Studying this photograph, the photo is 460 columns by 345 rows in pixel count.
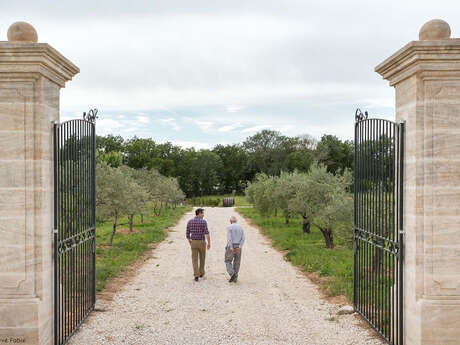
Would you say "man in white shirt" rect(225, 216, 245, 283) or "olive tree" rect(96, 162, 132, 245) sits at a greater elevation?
"olive tree" rect(96, 162, 132, 245)

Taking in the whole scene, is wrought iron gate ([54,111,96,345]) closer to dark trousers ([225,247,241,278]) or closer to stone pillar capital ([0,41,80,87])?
stone pillar capital ([0,41,80,87])

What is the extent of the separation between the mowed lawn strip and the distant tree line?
152ft

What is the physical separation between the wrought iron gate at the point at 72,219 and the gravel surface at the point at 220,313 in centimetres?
40

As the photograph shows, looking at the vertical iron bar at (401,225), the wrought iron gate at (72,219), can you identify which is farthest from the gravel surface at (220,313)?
the vertical iron bar at (401,225)

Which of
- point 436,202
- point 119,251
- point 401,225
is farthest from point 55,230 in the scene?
point 119,251

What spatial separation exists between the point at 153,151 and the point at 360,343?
70.9m

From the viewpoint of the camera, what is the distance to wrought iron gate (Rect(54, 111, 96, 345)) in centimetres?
620

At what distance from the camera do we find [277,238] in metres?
19.9

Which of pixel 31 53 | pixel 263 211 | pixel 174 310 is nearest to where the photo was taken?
pixel 31 53

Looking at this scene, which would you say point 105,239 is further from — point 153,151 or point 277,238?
point 153,151

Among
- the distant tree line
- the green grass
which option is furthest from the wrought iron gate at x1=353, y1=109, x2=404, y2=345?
the distant tree line

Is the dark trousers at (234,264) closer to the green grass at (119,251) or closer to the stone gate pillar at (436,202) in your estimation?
the green grass at (119,251)

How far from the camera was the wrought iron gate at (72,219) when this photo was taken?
244 inches

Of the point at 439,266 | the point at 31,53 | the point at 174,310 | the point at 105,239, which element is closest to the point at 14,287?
the point at 31,53
